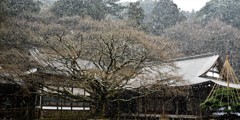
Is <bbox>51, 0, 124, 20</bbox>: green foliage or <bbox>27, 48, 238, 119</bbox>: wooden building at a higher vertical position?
<bbox>51, 0, 124, 20</bbox>: green foliage

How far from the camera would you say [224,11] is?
5428 centimetres

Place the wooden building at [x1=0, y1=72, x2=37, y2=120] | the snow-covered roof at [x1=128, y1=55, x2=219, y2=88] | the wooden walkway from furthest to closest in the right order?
the snow-covered roof at [x1=128, y1=55, x2=219, y2=88]
the wooden walkway
the wooden building at [x1=0, y1=72, x2=37, y2=120]

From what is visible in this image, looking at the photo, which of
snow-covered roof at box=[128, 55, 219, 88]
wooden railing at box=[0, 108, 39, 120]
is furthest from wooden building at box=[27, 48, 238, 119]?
wooden railing at box=[0, 108, 39, 120]

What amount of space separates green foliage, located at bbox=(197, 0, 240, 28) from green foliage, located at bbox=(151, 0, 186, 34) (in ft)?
17.8

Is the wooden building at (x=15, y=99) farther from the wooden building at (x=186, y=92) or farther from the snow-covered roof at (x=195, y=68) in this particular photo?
the snow-covered roof at (x=195, y=68)

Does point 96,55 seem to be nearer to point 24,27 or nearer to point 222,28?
point 24,27

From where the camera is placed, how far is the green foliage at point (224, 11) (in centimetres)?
5338

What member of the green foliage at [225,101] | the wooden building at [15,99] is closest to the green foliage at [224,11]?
the green foliage at [225,101]

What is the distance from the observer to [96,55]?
21609mm

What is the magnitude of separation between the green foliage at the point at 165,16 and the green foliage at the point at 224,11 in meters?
5.43

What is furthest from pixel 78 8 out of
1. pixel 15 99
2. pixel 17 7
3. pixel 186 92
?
pixel 186 92

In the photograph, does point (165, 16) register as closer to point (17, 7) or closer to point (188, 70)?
point (17, 7)

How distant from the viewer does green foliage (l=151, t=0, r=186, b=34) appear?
53969mm

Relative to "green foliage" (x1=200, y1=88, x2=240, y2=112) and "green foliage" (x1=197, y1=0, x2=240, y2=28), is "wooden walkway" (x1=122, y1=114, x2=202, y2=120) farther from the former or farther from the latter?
"green foliage" (x1=197, y1=0, x2=240, y2=28)
